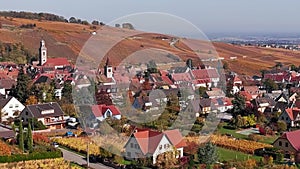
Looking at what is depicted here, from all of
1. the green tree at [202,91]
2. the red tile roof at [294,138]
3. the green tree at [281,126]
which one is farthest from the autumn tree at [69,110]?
the red tile roof at [294,138]

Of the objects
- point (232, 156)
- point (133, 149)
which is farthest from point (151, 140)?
point (232, 156)

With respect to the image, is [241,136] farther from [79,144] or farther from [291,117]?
[79,144]

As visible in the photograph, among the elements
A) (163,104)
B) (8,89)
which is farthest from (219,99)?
(8,89)

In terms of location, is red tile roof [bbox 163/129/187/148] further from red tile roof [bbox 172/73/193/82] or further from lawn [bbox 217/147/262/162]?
red tile roof [bbox 172/73/193/82]

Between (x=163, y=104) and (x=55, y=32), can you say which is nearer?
(x=163, y=104)

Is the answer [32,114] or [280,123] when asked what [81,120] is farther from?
[280,123]

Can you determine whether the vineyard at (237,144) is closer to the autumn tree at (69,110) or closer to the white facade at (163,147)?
the white facade at (163,147)
